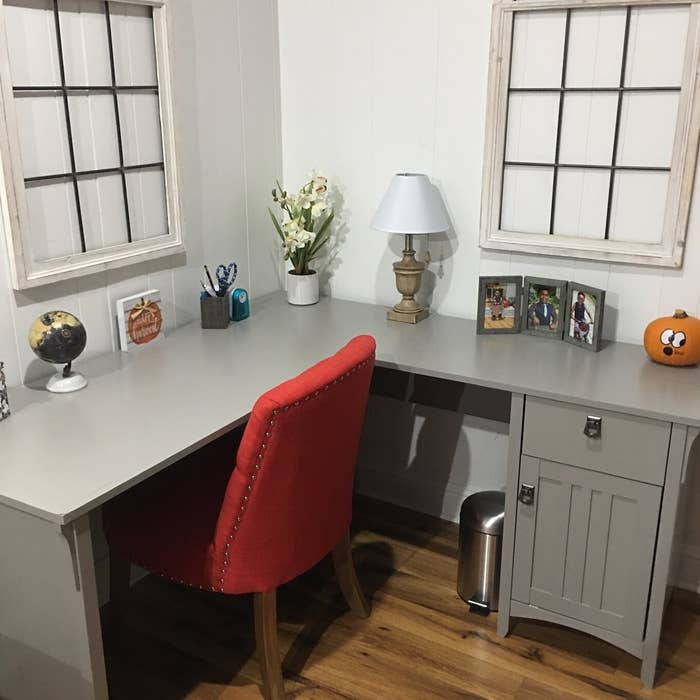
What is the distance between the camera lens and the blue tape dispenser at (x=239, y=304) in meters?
2.51

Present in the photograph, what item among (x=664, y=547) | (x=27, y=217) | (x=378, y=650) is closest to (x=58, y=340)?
(x=27, y=217)

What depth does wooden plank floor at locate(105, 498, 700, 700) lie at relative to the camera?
6.68 feet

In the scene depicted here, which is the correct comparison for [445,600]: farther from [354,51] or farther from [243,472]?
[354,51]

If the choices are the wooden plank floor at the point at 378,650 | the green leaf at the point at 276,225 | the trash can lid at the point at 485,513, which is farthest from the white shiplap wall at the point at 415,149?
the wooden plank floor at the point at 378,650

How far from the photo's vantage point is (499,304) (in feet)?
7.73

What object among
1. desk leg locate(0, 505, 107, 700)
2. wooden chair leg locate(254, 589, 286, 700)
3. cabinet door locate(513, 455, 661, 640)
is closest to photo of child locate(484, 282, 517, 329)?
cabinet door locate(513, 455, 661, 640)

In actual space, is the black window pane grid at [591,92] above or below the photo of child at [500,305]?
above

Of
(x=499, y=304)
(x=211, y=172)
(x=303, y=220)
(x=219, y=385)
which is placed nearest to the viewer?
(x=219, y=385)

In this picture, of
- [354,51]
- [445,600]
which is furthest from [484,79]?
[445,600]

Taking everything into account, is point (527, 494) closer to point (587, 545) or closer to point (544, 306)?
point (587, 545)

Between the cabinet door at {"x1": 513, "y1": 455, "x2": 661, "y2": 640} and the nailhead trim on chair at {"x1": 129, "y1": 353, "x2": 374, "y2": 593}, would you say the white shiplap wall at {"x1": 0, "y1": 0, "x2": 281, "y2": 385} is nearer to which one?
the nailhead trim on chair at {"x1": 129, "y1": 353, "x2": 374, "y2": 593}

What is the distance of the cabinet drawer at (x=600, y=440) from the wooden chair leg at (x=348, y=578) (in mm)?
574

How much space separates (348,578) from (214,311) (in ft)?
2.90

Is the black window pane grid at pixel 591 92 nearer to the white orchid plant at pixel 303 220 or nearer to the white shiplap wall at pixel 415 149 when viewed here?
the white shiplap wall at pixel 415 149
